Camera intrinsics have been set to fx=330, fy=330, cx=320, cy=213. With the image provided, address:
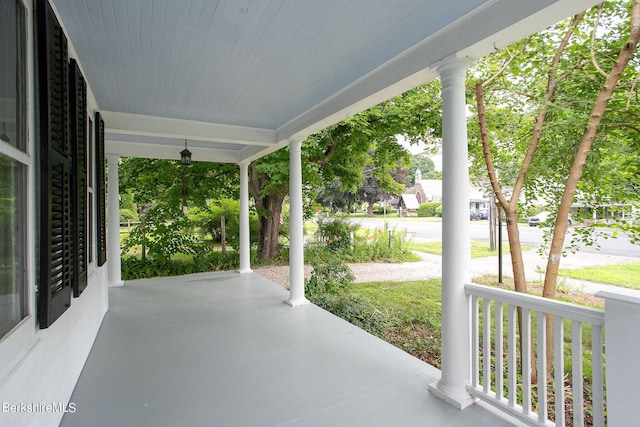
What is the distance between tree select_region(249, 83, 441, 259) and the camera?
6148mm

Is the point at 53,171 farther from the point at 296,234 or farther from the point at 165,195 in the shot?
the point at 165,195

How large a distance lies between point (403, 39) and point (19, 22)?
7.36ft

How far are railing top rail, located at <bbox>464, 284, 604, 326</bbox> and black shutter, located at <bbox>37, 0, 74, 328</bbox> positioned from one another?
8.51 ft

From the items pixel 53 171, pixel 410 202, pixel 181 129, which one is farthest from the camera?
pixel 410 202

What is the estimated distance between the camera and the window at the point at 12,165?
139 cm

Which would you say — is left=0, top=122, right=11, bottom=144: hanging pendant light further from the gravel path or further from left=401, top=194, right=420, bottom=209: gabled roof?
left=401, top=194, right=420, bottom=209: gabled roof

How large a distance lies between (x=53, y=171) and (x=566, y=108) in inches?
162

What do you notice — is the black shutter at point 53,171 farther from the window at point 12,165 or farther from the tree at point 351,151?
the tree at point 351,151

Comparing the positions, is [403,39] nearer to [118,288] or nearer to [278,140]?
[278,140]

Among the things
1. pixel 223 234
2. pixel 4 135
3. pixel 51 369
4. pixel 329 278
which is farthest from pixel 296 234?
pixel 223 234

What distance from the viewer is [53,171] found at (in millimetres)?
1851

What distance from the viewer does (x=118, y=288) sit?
605cm

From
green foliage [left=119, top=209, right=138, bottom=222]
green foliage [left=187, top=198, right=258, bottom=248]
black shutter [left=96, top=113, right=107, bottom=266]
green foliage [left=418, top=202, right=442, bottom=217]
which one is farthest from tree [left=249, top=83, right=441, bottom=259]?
green foliage [left=418, top=202, right=442, bottom=217]

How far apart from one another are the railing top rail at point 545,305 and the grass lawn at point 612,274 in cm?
440
